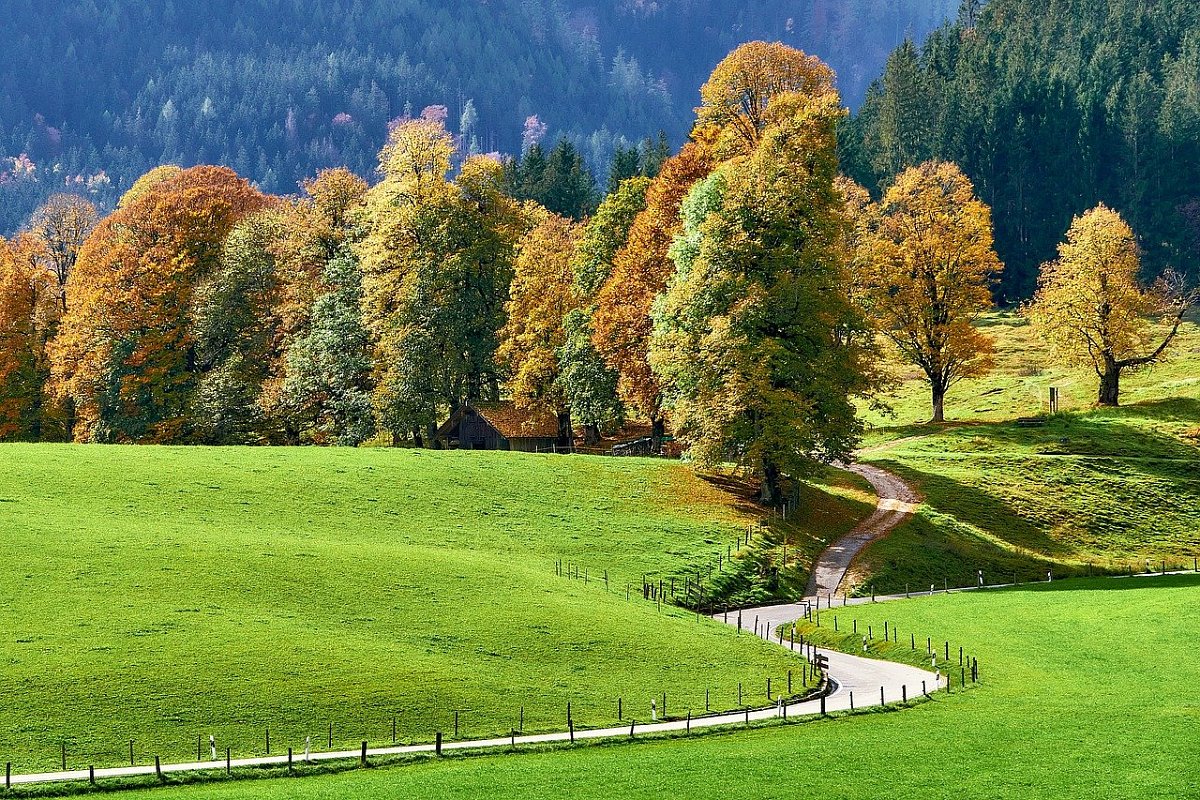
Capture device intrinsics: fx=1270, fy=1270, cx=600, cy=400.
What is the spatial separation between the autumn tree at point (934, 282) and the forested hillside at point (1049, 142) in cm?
5093

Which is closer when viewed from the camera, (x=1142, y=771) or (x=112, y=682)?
(x=1142, y=771)

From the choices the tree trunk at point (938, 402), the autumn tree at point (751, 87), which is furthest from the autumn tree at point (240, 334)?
the tree trunk at point (938, 402)

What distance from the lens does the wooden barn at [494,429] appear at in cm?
9591

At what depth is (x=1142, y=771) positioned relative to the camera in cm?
3362

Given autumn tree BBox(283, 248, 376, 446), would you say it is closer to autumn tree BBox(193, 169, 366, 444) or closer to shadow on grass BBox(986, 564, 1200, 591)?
autumn tree BBox(193, 169, 366, 444)

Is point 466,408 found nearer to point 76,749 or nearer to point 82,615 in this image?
point 82,615

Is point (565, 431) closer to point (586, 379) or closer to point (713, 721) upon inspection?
point (586, 379)

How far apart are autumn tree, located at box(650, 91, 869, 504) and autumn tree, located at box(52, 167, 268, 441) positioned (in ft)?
128

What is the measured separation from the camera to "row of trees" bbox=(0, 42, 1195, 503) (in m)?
78.9

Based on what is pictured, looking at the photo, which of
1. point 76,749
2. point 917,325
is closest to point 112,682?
point 76,749

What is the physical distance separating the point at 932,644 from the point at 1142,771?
19977 millimetres

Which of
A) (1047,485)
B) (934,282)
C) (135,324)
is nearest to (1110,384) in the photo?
(934,282)

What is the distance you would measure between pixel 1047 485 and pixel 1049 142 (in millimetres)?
87298

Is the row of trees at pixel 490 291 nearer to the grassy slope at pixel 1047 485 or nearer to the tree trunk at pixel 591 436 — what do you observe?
the tree trunk at pixel 591 436
